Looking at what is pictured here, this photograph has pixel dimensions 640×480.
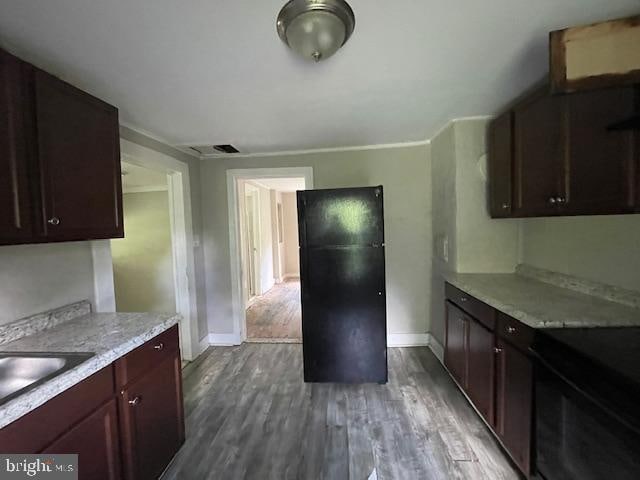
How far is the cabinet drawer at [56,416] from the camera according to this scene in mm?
885

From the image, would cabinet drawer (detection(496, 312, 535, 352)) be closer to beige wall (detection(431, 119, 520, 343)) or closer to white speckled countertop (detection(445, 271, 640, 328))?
white speckled countertop (detection(445, 271, 640, 328))

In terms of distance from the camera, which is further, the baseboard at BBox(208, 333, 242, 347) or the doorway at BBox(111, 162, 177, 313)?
the doorway at BBox(111, 162, 177, 313)

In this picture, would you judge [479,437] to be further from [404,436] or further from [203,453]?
[203,453]

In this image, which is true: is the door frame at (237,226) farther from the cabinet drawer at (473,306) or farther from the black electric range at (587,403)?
the black electric range at (587,403)

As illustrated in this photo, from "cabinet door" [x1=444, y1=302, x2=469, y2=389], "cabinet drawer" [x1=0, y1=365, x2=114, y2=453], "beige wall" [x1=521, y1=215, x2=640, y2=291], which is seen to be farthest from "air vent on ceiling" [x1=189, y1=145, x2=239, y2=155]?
"beige wall" [x1=521, y1=215, x2=640, y2=291]

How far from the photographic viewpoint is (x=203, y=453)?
177 centimetres

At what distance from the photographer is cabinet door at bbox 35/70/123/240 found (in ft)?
4.23

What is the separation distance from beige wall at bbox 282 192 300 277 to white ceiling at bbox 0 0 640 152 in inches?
211

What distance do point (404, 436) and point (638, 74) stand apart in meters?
2.19

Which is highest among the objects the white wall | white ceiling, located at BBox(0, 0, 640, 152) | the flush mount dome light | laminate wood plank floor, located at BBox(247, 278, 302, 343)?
white ceiling, located at BBox(0, 0, 640, 152)

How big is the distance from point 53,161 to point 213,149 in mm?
1854

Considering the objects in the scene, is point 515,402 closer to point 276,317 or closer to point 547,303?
point 547,303

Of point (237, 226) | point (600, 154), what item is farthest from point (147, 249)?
point (600, 154)

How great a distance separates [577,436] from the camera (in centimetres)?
114
